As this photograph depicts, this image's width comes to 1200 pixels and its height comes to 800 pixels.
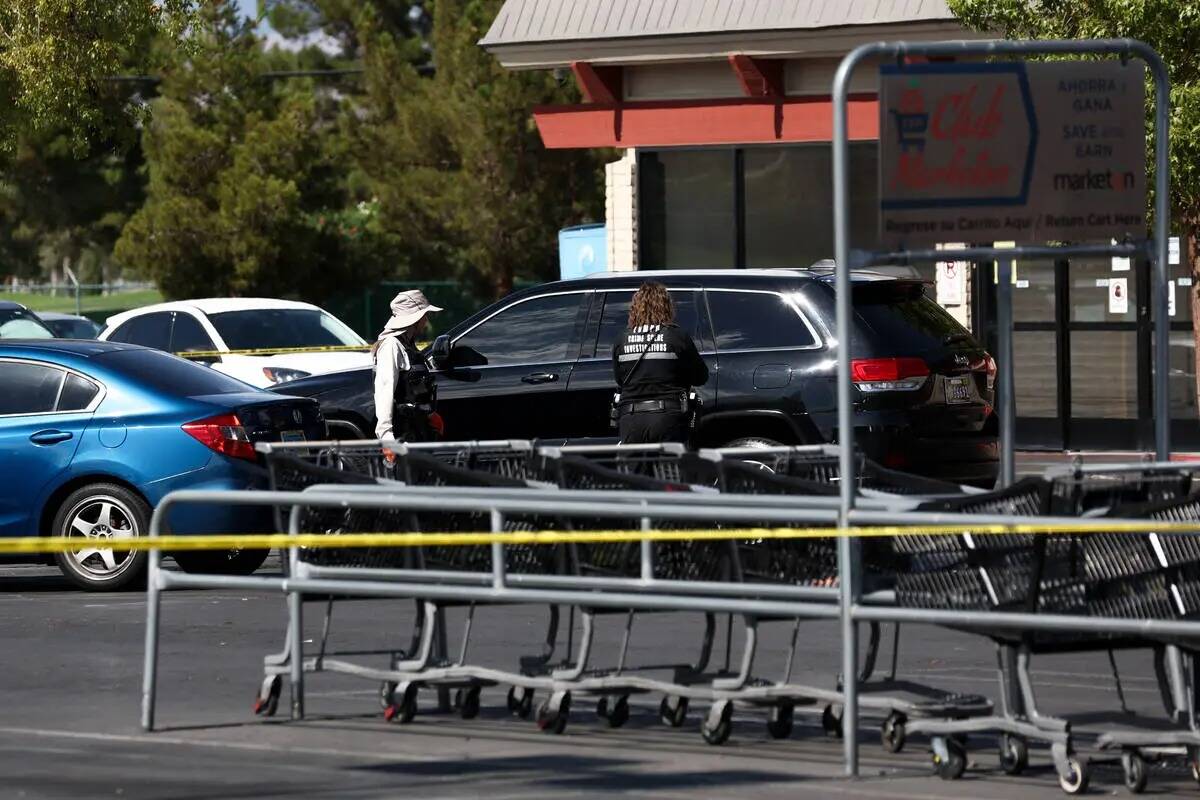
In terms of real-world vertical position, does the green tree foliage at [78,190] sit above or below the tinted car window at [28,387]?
above

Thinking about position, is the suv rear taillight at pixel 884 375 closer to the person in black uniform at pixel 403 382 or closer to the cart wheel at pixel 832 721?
the person in black uniform at pixel 403 382

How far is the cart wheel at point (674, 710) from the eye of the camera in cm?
804

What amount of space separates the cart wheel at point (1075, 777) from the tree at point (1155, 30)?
381 inches

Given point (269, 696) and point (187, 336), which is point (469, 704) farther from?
point (187, 336)

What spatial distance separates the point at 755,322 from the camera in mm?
13930

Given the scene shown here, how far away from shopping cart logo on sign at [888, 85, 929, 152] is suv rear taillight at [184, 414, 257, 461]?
621cm

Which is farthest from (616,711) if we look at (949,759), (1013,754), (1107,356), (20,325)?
(20,325)

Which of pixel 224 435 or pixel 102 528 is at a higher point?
pixel 224 435

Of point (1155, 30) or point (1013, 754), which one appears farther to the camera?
point (1155, 30)

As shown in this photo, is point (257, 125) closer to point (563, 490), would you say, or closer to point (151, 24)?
point (151, 24)

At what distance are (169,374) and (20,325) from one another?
14552 millimetres

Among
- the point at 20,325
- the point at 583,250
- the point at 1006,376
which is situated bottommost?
the point at 1006,376

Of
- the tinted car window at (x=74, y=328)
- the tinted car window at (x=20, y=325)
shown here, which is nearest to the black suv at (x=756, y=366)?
the tinted car window at (x=20, y=325)

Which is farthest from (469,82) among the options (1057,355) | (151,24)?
(1057,355)
